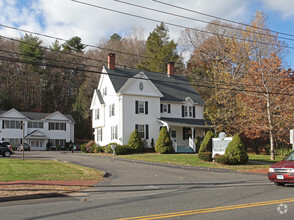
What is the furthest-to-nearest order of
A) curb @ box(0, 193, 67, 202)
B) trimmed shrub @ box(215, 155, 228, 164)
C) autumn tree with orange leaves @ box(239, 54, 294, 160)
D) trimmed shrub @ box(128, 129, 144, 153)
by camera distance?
trimmed shrub @ box(128, 129, 144, 153), autumn tree with orange leaves @ box(239, 54, 294, 160), trimmed shrub @ box(215, 155, 228, 164), curb @ box(0, 193, 67, 202)

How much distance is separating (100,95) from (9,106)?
99.6ft

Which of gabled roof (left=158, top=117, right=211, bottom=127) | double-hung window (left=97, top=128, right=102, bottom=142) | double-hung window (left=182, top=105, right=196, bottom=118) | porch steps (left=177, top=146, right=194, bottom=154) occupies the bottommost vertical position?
porch steps (left=177, top=146, right=194, bottom=154)

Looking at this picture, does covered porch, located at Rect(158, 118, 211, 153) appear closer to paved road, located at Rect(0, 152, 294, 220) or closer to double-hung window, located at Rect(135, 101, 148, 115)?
double-hung window, located at Rect(135, 101, 148, 115)

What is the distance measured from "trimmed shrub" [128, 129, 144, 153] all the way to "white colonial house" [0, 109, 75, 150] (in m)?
28.0

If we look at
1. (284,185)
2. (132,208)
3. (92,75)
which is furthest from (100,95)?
(132,208)

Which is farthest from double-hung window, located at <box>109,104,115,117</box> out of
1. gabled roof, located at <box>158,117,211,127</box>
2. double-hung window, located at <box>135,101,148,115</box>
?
gabled roof, located at <box>158,117,211,127</box>

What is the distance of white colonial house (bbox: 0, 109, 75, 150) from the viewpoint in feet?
185

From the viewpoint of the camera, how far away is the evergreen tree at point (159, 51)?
58.7m

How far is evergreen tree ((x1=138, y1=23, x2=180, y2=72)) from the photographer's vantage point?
58.7m

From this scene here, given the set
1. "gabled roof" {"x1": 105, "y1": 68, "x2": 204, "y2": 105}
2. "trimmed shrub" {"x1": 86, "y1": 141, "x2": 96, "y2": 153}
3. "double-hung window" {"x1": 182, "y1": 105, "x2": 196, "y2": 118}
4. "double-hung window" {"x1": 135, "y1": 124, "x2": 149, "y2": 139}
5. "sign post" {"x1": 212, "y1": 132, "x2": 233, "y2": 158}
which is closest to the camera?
"sign post" {"x1": 212, "y1": 132, "x2": 233, "y2": 158}

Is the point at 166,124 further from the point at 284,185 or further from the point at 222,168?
the point at 284,185

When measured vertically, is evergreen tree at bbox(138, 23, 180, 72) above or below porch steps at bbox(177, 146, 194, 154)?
above

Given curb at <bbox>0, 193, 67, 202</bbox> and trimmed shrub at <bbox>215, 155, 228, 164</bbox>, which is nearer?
curb at <bbox>0, 193, 67, 202</bbox>

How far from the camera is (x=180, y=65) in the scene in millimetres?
60562
